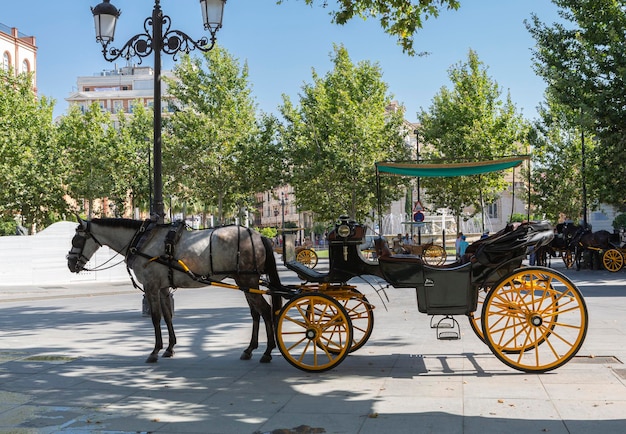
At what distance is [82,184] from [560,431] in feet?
160

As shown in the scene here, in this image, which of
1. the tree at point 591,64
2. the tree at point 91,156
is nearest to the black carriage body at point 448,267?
the tree at point 591,64

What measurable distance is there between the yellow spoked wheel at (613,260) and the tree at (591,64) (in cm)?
357

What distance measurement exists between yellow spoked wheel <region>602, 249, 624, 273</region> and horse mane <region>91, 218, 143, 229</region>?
20.6 m

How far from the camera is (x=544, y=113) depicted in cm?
3922

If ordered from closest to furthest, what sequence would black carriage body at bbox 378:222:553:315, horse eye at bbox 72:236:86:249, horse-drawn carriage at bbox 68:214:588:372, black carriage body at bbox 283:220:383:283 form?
horse-drawn carriage at bbox 68:214:588:372, black carriage body at bbox 378:222:553:315, black carriage body at bbox 283:220:383:283, horse eye at bbox 72:236:86:249

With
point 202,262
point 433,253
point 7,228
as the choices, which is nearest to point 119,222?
point 202,262

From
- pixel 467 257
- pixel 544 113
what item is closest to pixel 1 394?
pixel 467 257

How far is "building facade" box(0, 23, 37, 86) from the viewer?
71.8m

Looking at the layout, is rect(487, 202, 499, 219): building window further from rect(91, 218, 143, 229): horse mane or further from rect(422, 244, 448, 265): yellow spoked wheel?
rect(91, 218, 143, 229): horse mane

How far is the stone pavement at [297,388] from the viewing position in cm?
583

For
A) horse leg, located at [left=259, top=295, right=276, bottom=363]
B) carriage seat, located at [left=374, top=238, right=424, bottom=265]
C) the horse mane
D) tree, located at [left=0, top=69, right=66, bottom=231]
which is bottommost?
horse leg, located at [left=259, top=295, right=276, bottom=363]

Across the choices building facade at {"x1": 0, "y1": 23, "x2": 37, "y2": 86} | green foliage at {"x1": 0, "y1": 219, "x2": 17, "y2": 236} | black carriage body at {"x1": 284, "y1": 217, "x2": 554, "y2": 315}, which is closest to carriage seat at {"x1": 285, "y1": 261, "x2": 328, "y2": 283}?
black carriage body at {"x1": 284, "y1": 217, "x2": 554, "y2": 315}

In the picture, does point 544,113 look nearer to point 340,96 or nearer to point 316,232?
point 340,96

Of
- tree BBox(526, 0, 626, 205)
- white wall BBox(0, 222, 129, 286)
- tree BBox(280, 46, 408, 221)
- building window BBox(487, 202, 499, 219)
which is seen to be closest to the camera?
tree BBox(526, 0, 626, 205)
